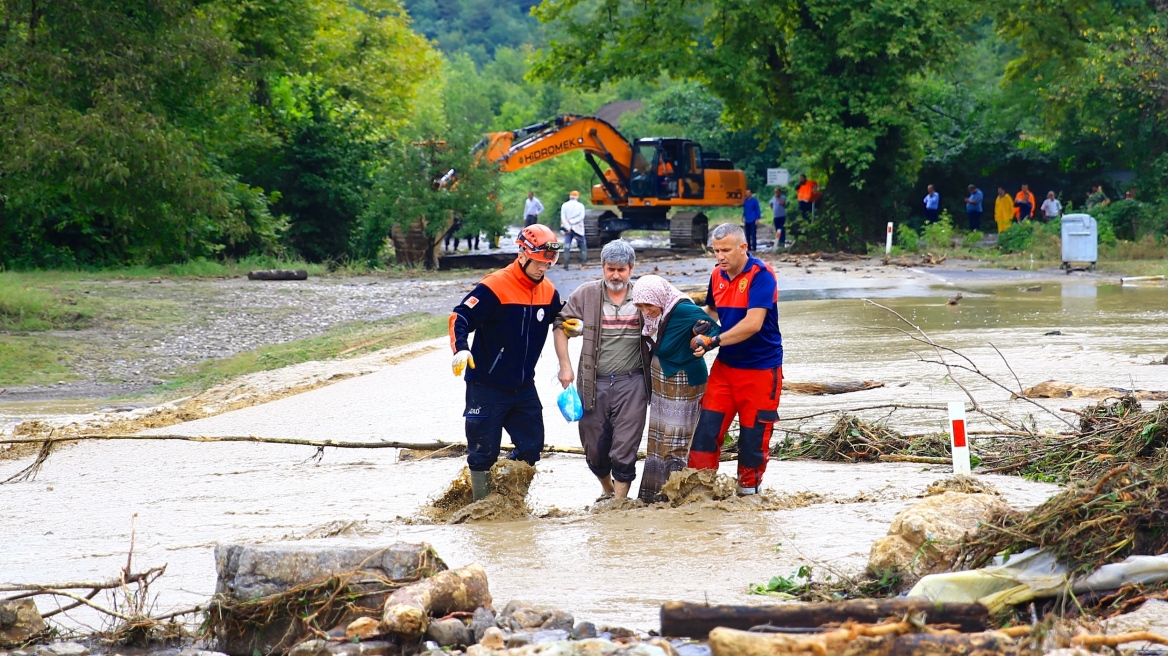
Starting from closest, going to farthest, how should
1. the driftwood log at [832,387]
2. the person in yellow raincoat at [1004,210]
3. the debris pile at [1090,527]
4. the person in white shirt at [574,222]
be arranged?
the debris pile at [1090,527], the driftwood log at [832,387], the person in white shirt at [574,222], the person in yellow raincoat at [1004,210]

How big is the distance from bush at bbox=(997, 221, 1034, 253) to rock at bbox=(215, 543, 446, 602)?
26882mm

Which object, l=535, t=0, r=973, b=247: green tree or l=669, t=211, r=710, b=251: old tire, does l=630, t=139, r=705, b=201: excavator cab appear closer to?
l=669, t=211, r=710, b=251: old tire

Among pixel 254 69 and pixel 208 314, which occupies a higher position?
pixel 254 69

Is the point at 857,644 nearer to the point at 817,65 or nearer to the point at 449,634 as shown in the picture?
the point at 449,634

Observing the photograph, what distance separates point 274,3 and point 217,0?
4682mm

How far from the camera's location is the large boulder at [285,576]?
17.3ft

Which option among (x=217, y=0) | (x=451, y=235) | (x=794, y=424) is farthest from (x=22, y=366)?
(x=451, y=235)

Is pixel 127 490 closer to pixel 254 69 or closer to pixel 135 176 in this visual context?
pixel 135 176

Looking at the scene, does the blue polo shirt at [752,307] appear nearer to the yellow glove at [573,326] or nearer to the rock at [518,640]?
the yellow glove at [573,326]

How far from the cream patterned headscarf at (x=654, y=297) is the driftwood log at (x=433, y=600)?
2509 millimetres

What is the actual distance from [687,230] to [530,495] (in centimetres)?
2503

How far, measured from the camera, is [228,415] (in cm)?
1238

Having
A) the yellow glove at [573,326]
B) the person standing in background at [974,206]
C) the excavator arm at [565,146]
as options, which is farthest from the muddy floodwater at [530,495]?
the person standing in background at [974,206]

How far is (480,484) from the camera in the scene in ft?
25.4
